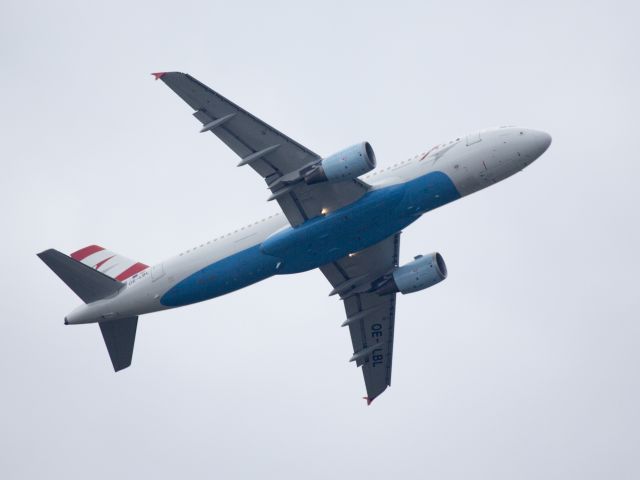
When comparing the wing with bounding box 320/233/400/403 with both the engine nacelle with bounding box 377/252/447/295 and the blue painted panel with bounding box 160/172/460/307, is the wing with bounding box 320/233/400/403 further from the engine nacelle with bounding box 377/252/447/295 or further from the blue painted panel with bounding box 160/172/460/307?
the blue painted panel with bounding box 160/172/460/307

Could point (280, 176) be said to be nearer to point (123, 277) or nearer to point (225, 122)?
point (225, 122)

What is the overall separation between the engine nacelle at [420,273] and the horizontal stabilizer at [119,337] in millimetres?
17362

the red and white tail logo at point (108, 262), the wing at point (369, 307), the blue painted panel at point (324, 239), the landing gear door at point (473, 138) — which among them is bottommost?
the wing at point (369, 307)

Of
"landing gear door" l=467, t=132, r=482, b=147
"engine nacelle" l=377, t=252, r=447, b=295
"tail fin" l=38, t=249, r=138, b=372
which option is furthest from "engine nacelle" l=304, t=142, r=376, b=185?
"tail fin" l=38, t=249, r=138, b=372

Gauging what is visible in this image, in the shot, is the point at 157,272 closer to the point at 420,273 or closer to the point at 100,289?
the point at 100,289

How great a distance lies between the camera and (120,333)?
64.7 m

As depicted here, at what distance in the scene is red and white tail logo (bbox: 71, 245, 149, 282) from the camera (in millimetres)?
64938

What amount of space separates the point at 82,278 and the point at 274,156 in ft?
49.3

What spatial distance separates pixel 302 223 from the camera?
191 ft

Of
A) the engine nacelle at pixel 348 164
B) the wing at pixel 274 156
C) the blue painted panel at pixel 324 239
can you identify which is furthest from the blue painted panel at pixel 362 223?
the engine nacelle at pixel 348 164

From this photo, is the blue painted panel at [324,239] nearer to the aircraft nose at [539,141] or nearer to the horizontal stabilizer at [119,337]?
the horizontal stabilizer at [119,337]

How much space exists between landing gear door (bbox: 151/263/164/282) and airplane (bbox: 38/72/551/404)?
74mm

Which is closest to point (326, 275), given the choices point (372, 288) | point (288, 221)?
point (372, 288)

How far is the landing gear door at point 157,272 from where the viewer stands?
62.2 m
